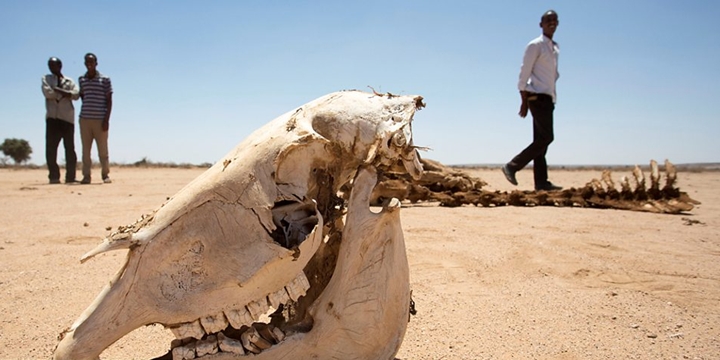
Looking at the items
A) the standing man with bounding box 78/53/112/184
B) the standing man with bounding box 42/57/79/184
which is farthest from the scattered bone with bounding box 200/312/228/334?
the standing man with bounding box 42/57/79/184

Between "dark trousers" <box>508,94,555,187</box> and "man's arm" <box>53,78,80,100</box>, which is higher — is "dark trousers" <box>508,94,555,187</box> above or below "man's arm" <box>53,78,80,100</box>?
below

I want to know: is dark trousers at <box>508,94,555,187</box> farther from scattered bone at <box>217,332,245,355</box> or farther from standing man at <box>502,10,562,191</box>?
scattered bone at <box>217,332,245,355</box>

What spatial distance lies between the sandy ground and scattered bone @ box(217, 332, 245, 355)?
82cm

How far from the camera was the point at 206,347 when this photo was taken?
1.88 metres

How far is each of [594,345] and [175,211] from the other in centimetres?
220

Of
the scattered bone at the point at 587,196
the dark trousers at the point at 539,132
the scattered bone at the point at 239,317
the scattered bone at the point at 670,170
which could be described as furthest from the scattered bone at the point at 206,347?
the dark trousers at the point at 539,132

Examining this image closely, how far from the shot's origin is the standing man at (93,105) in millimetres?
10445

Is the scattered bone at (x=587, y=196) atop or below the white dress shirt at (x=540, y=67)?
below

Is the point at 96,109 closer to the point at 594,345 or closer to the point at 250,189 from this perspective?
the point at 250,189

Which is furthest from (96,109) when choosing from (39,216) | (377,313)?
(377,313)

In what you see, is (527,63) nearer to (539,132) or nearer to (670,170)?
(539,132)

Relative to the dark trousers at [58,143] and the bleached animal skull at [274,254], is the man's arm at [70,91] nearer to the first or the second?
the dark trousers at [58,143]

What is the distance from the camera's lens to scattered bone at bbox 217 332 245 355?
1.89m

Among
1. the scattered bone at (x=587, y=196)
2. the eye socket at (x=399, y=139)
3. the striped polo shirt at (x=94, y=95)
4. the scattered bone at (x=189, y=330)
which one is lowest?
the scattered bone at (x=189, y=330)
